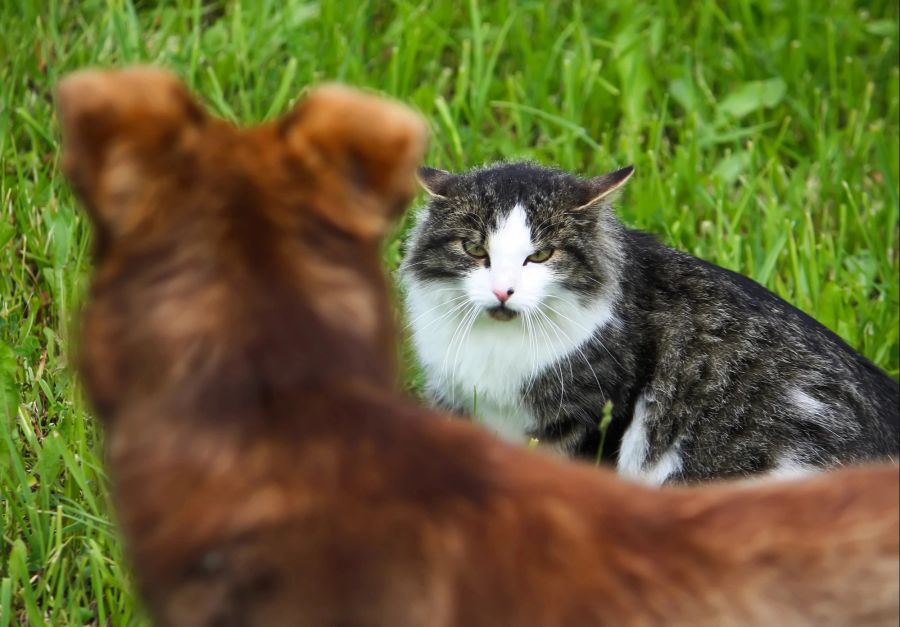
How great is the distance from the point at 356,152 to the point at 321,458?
441 millimetres

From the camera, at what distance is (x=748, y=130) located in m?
5.23

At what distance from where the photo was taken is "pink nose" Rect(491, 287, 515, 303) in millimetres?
3785

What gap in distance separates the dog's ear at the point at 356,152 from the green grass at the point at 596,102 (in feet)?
7.36

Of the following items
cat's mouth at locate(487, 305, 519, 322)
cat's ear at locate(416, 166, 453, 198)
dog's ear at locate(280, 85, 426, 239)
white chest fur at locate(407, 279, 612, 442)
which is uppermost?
dog's ear at locate(280, 85, 426, 239)

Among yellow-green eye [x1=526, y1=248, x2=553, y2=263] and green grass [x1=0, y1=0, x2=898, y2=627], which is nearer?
yellow-green eye [x1=526, y1=248, x2=553, y2=263]

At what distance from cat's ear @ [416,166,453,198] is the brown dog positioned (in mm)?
2177

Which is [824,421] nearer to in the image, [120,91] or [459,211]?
[459,211]

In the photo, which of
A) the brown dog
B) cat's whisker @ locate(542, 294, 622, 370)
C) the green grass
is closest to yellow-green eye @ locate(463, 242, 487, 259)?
cat's whisker @ locate(542, 294, 622, 370)

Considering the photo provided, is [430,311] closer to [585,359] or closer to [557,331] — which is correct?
[557,331]

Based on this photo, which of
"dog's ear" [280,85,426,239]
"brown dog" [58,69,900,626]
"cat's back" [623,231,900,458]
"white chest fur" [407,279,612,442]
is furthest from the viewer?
"white chest fur" [407,279,612,442]

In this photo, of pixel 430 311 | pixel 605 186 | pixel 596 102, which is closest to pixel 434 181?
pixel 430 311

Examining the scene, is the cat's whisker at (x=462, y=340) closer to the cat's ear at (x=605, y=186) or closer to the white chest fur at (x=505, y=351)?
the white chest fur at (x=505, y=351)

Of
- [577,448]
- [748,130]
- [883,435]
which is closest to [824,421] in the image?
[883,435]

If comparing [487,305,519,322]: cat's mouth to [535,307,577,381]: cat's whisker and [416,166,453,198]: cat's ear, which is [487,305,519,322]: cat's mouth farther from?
[416,166,453,198]: cat's ear
